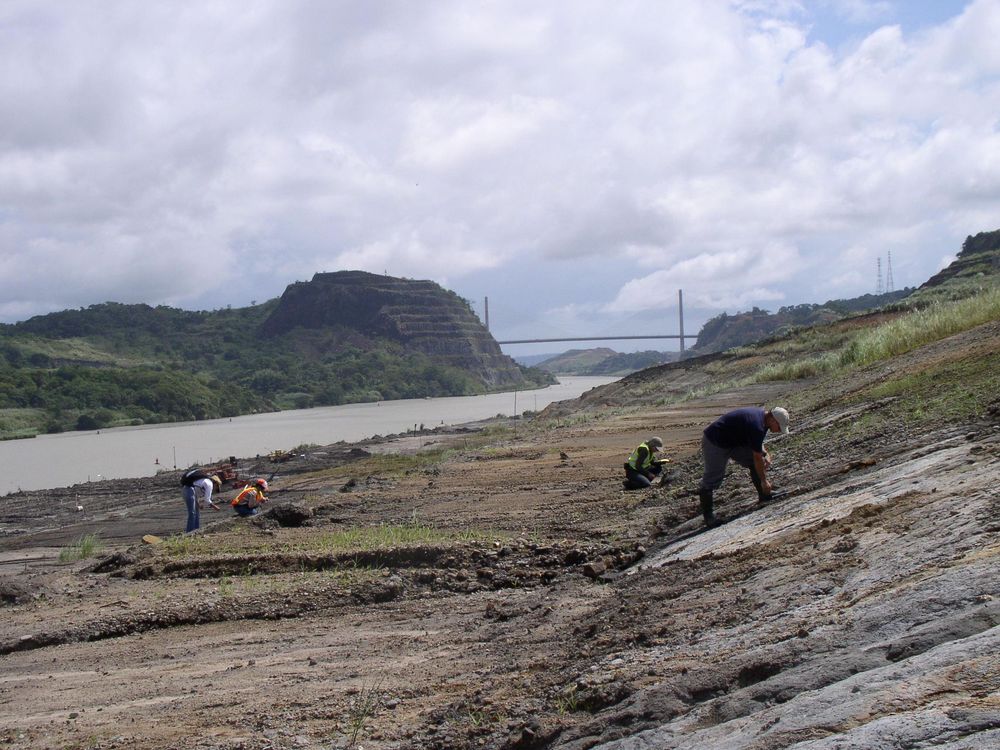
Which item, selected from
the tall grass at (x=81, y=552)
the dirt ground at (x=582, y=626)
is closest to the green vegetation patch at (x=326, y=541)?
the dirt ground at (x=582, y=626)

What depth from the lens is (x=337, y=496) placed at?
18906mm

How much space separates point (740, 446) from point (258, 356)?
129644 mm

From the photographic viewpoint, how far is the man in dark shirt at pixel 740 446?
31.4 feet

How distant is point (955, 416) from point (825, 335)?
3321cm

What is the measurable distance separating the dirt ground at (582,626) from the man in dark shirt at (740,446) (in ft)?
1.17

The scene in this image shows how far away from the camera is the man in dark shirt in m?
9.56

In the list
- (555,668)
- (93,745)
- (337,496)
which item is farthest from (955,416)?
(337,496)

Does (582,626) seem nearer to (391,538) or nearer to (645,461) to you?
(391,538)

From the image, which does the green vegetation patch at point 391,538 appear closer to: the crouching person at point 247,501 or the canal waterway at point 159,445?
the crouching person at point 247,501

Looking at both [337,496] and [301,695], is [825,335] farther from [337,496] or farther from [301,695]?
[301,695]

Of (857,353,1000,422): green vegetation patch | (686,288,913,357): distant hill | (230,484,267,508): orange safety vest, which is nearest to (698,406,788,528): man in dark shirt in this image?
(857,353,1000,422): green vegetation patch

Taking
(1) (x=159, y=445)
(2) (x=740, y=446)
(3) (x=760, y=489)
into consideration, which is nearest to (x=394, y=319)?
(1) (x=159, y=445)

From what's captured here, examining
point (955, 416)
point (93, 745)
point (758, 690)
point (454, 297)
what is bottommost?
point (93, 745)

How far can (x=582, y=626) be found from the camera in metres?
6.84
